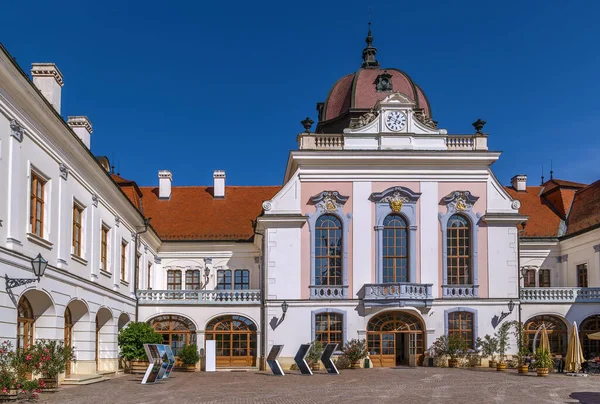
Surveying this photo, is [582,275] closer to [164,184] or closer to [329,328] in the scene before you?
[329,328]

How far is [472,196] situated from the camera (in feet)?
118

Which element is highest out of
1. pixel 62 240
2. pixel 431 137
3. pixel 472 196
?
pixel 431 137

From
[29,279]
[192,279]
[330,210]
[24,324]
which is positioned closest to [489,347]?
[330,210]

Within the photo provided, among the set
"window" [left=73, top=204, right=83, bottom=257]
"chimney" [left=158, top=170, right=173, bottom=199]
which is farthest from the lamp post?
"chimney" [left=158, top=170, right=173, bottom=199]

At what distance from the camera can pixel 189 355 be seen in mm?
34500

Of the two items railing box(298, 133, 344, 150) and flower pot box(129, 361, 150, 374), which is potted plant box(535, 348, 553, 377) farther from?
flower pot box(129, 361, 150, 374)

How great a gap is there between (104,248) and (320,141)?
1136cm

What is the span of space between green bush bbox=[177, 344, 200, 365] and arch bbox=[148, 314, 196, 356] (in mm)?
1673

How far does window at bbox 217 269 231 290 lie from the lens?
43031 millimetres

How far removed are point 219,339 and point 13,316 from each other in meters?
18.4

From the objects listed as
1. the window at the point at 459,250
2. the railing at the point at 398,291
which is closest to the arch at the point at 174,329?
the railing at the point at 398,291

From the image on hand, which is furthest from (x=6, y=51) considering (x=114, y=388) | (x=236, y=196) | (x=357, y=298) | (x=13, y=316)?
(x=236, y=196)

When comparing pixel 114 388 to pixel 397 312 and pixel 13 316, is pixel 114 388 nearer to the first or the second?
pixel 13 316

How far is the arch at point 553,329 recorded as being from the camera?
3656cm
